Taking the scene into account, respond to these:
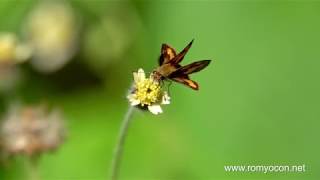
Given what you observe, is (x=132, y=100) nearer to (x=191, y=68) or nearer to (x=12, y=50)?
(x=191, y=68)

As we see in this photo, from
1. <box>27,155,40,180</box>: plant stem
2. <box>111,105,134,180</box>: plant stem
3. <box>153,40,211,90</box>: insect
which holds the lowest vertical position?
<box>27,155,40,180</box>: plant stem

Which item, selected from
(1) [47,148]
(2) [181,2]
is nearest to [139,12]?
(2) [181,2]

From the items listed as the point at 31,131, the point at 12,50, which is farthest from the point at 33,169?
the point at 12,50

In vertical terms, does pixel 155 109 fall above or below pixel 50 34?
below

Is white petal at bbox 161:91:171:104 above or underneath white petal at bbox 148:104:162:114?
above

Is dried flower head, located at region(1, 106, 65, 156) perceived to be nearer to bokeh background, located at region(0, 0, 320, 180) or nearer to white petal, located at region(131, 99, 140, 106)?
bokeh background, located at region(0, 0, 320, 180)

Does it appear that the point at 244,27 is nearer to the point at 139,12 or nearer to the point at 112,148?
the point at 139,12

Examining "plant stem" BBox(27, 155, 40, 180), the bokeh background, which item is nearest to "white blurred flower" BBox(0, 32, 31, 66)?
the bokeh background
